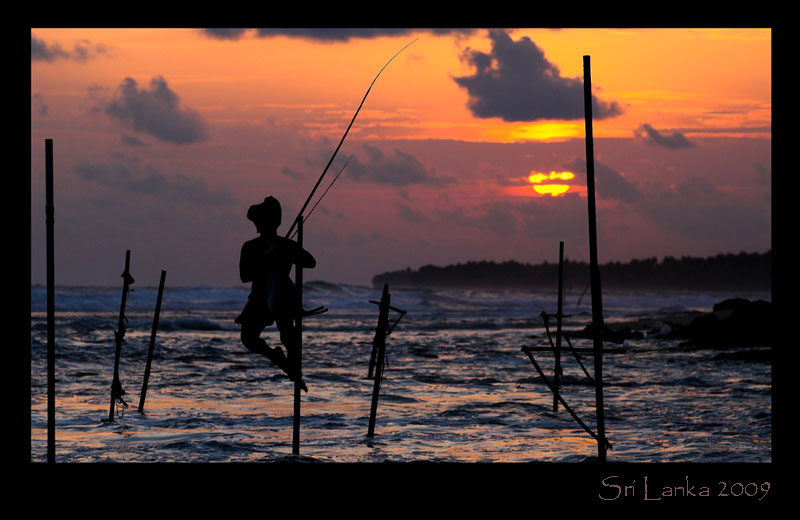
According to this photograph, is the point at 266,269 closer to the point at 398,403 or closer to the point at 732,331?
the point at 398,403

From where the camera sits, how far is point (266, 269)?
721cm

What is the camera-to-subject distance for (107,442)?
12.8 metres

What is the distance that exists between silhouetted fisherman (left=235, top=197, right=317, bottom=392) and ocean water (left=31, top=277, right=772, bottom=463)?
161 inches

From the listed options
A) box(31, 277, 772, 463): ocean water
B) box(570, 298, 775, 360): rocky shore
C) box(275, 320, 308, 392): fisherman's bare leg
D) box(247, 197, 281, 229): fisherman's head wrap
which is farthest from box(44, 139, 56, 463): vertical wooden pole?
box(570, 298, 775, 360): rocky shore

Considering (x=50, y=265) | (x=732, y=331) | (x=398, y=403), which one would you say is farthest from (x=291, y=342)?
(x=732, y=331)

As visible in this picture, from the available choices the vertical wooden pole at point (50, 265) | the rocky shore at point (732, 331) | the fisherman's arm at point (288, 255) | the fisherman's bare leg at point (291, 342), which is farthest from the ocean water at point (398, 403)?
the fisherman's arm at point (288, 255)

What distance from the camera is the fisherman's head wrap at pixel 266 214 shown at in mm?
7227

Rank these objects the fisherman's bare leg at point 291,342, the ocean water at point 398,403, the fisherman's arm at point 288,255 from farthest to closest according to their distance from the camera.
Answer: the ocean water at point 398,403, the fisherman's bare leg at point 291,342, the fisherman's arm at point 288,255

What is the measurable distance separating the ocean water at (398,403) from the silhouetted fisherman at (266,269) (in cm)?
409

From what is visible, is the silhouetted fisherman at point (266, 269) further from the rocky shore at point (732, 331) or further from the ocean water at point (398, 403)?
the rocky shore at point (732, 331)

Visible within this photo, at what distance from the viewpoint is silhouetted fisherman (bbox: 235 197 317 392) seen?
7191 millimetres

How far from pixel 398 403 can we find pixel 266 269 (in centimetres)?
1107

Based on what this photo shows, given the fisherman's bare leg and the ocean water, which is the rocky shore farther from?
the fisherman's bare leg
